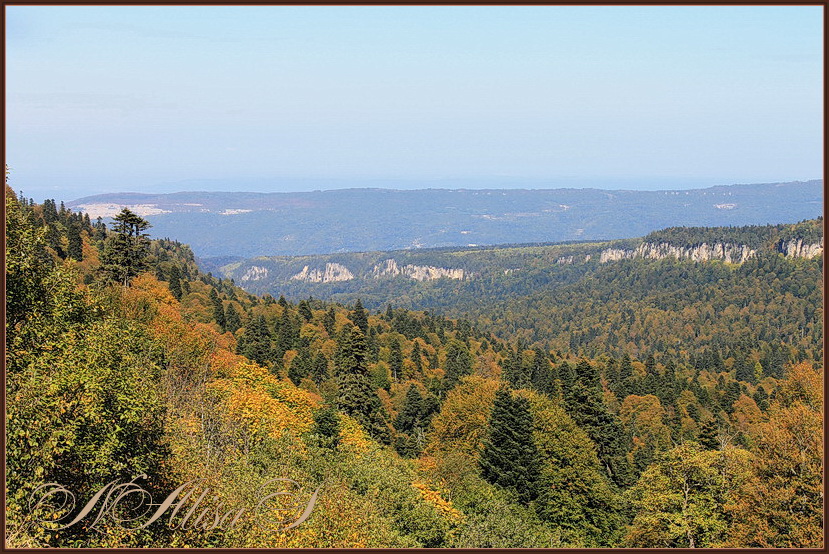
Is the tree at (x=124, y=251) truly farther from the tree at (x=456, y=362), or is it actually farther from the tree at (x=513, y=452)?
the tree at (x=456, y=362)

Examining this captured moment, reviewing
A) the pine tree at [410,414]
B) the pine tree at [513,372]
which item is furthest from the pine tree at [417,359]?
the pine tree at [410,414]

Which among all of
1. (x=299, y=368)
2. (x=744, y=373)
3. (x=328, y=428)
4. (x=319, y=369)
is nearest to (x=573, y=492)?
(x=328, y=428)

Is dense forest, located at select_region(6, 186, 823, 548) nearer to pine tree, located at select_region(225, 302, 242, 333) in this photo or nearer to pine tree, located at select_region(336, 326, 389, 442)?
pine tree, located at select_region(336, 326, 389, 442)

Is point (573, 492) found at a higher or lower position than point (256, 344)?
lower

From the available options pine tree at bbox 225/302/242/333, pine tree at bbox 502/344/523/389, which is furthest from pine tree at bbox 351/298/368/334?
pine tree at bbox 225/302/242/333

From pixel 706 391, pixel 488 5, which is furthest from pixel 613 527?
pixel 706 391

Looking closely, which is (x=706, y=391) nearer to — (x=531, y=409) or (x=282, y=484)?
(x=531, y=409)

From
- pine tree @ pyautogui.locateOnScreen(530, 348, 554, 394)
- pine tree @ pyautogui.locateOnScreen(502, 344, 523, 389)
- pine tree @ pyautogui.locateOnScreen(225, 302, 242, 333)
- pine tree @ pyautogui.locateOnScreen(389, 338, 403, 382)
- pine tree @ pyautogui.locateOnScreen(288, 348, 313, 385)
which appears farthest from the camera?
pine tree @ pyautogui.locateOnScreen(389, 338, 403, 382)

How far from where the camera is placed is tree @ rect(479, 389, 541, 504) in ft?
169

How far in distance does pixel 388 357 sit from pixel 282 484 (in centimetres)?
8756

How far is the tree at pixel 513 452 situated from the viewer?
5142 centimetres

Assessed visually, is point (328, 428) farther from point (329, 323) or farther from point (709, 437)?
point (329, 323)

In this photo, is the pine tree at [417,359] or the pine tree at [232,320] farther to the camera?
the pine tree at [417,359]

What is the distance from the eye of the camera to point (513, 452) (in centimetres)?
5209
